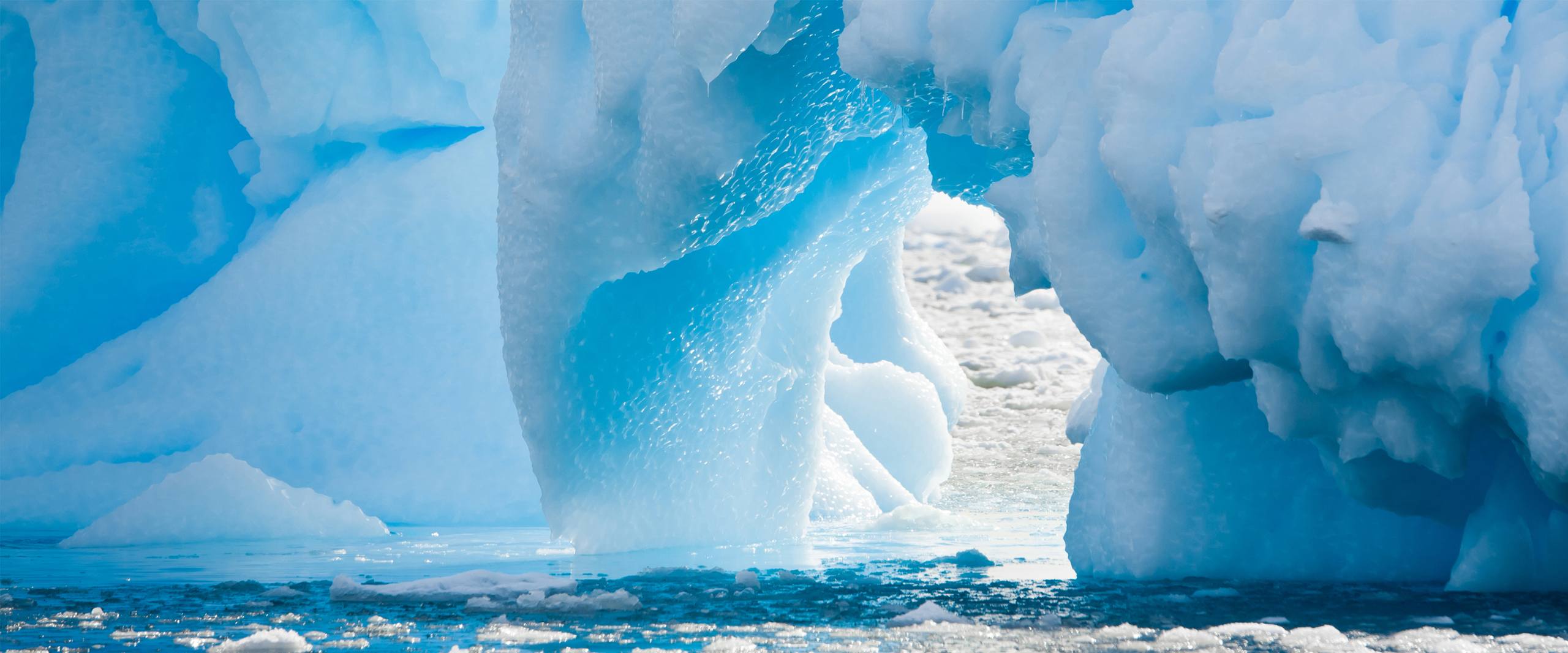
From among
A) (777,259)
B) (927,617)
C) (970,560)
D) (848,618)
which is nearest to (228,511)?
(777,259)

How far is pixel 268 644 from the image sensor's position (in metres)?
3.26

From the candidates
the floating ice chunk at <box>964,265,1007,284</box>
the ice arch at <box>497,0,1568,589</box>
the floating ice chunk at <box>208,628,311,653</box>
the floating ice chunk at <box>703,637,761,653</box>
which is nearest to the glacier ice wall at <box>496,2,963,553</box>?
the ice arch at <box>497,0,1568,589</box>

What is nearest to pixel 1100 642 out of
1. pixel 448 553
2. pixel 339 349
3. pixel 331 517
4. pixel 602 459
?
pixel 602 459

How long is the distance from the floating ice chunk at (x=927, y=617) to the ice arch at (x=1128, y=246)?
31.2 inches

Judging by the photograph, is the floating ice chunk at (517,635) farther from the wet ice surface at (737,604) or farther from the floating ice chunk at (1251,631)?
the floating ice chunk at (1251,631)

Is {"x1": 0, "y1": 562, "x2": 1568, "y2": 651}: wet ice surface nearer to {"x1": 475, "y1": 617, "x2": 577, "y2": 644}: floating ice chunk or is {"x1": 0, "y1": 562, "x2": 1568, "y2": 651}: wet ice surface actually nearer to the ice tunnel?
{"x1": 475, "y1": 617, "x2": 577, "y2": 644}: floating ice chunk

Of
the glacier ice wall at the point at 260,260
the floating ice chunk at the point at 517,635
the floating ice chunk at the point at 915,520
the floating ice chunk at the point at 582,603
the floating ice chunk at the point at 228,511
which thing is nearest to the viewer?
the floating ice chunk at the point at 517,635

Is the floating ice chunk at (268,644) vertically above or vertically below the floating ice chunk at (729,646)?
above

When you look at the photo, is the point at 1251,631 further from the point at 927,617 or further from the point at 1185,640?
the point at 927,617

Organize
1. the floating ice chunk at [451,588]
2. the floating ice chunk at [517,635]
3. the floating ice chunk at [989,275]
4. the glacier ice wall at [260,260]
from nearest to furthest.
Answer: the floating ice chunk at [517,635] → the floating ice chunk at [451,588] → the glacier ice wall at [260,260] → the floating ice chunk at [989,275]

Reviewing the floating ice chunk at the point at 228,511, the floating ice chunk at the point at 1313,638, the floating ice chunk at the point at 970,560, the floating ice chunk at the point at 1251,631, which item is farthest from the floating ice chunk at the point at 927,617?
the floating ice chunk at the point at 228,511

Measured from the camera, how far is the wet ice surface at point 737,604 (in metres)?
3.33

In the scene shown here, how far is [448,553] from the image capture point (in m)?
A: 6.27

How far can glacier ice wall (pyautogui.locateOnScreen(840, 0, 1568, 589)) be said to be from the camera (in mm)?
3174
